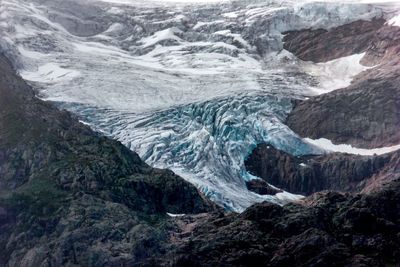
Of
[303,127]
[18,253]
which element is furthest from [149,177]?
[303,127]

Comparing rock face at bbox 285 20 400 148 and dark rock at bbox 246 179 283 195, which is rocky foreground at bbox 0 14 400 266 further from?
rock face at bbox 285 20 400 148

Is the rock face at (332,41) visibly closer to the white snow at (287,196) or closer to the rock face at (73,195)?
the white snow at (287,196)

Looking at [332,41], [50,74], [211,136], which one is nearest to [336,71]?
[332,41]

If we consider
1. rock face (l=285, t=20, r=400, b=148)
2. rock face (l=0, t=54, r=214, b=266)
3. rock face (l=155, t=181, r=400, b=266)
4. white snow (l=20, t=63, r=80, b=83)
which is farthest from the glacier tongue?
rock face (l=155, t=181, r=400, b=266)

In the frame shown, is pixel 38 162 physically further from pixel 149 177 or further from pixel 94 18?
pixel 94 18

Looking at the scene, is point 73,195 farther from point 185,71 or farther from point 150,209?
point 185,71

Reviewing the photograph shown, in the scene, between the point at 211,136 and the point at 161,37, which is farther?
the point at 161,37
